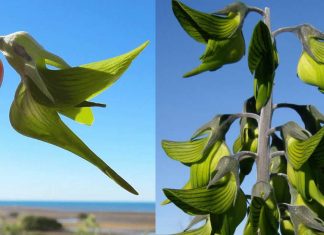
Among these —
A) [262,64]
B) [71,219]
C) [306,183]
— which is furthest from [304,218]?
[71,219]

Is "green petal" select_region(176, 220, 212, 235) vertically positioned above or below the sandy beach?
above

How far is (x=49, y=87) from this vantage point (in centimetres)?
17

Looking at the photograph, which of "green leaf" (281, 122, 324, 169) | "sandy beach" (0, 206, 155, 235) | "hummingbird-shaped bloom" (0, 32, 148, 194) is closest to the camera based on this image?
"hummingbird-shaped bloom" (0, 32, 148, 194)

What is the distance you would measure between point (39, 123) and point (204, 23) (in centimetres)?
32

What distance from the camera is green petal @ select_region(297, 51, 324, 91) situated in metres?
0.46

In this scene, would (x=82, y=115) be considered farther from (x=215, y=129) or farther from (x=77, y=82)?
(x=215, y=129)

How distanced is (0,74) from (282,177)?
38 cm

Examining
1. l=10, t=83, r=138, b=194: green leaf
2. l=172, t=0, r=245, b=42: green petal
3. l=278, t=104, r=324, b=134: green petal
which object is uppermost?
l=172, t=0, r=245, b=42: green petal

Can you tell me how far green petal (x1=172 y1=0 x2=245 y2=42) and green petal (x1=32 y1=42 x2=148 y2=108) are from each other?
0.30 meters

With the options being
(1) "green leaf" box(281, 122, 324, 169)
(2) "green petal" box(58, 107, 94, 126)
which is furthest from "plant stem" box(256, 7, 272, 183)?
(2) "green petal" box(58, 107, 94, 126)

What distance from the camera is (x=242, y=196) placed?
459 millimetres

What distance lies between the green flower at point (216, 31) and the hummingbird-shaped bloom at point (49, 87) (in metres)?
0.30

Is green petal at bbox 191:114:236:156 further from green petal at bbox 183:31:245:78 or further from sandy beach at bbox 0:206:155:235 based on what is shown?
sandy beach at bbox 0:206:155:235

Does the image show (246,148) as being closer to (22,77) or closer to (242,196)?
(242,196)
